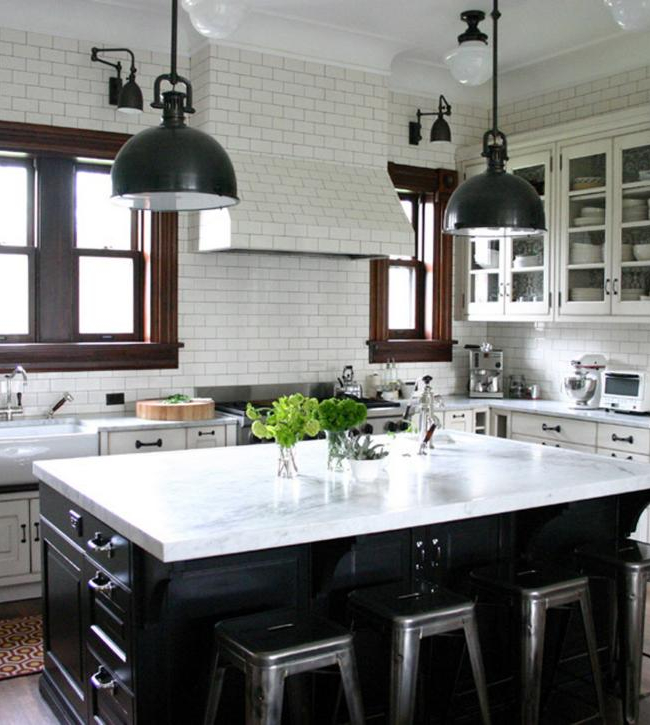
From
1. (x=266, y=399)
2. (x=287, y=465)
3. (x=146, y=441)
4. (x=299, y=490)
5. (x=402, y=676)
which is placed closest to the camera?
(x=402, y=676)

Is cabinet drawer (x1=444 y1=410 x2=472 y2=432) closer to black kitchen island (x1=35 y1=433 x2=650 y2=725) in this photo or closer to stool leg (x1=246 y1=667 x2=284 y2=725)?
black kitchen island (x1=35 y1=433 x2=650 y2=725)

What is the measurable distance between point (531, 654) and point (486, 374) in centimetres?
411

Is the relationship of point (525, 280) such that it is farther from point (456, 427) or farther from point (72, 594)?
point (72, 594)

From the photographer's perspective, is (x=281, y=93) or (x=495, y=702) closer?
(x=495, y=702)

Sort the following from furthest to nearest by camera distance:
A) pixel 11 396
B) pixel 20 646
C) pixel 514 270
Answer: pixel 514 270 < pixel 11 396 < pixel 20 646

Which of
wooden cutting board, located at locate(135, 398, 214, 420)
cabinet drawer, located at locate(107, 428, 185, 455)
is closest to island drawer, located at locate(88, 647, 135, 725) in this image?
cabinet drawer, located at locate(107, 428, 185, 455)

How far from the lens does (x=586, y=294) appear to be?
6203 millimetres

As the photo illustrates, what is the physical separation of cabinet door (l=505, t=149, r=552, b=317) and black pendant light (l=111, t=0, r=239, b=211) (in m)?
3.85

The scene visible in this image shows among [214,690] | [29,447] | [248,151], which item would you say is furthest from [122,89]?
[214,690]

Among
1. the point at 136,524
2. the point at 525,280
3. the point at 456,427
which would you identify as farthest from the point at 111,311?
the point at 136,524

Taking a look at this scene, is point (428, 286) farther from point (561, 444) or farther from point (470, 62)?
point (470, 62)

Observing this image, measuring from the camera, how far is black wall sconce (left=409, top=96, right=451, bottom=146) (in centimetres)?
666

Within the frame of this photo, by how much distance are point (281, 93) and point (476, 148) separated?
1854 mm

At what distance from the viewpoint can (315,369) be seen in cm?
666
